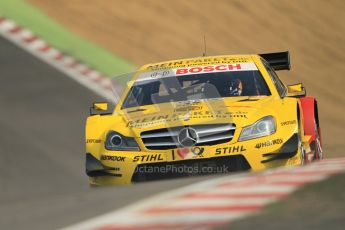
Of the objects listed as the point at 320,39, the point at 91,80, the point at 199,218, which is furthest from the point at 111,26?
the point at 199,218

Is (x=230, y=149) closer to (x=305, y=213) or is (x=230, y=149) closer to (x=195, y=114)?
(x=195, y=114)

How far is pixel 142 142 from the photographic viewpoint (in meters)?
8.29

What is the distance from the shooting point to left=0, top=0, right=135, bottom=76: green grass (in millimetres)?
17109

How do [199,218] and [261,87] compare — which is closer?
[199,218]

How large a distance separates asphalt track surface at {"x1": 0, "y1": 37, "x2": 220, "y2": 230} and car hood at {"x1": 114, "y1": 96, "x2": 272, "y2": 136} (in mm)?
1062

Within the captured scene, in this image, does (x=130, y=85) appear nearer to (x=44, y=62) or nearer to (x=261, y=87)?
(x=261, y=87)

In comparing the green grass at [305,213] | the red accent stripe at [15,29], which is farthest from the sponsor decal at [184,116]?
the red accent stripe at [15,29]

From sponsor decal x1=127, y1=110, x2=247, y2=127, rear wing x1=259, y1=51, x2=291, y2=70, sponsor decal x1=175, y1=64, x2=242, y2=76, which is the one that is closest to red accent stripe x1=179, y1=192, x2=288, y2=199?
sponsor decal x1=127, y1=110, x2=247, y2=127

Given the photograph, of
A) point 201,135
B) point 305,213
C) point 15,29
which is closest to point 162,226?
point 305,213

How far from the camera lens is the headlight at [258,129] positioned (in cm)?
811

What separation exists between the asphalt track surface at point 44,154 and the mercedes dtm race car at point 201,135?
763 millimetres

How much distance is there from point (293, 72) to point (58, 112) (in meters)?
6.34

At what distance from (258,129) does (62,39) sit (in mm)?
10228

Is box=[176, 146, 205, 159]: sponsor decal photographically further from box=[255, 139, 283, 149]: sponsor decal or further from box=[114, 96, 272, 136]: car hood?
box=[255, 139, 283, 149]: sponsor decal
